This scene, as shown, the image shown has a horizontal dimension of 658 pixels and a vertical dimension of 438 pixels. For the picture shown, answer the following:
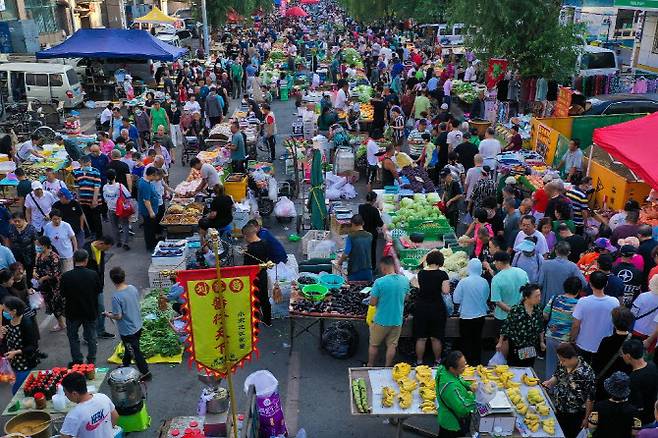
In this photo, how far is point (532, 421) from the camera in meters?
6.20

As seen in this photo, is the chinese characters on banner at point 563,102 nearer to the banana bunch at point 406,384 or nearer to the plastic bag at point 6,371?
the banana bunch at point 406,384

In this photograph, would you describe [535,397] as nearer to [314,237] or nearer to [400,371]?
[400,371]

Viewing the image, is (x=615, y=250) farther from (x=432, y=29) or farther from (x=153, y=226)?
(x=432, y=29)

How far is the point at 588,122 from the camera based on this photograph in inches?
656

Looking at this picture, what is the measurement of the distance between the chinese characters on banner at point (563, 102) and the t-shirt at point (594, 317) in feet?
41.3

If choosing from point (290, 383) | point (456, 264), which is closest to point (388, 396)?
point (290, 383)

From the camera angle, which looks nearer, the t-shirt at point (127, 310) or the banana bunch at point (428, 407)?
the banana bunch at point (428, 407)

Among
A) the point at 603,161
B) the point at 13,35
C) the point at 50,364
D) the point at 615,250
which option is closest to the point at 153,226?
the point at 50,364

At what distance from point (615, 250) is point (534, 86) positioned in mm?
13318

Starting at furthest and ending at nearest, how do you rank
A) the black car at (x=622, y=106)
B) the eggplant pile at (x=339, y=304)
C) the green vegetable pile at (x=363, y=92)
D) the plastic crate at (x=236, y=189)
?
the green vegetable pile at (x=363, y=92)
the black car at (x=622, y=106)
the plastic crate at (x=236, y=189)
the eggplant pile at (x=339, y=304)

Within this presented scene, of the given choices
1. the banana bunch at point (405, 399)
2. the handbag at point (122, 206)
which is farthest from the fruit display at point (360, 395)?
the handbag at point (122, 206)

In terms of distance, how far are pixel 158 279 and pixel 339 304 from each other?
3727 mm

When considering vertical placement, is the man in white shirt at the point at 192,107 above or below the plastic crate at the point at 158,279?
above

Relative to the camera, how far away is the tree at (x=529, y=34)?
20.0m
